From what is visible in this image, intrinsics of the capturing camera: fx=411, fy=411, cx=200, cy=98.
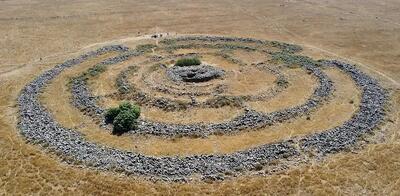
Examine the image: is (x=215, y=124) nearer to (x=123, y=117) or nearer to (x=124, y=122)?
(x=124, y=122)

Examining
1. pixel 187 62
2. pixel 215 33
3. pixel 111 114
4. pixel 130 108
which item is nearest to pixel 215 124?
pixel 130 108

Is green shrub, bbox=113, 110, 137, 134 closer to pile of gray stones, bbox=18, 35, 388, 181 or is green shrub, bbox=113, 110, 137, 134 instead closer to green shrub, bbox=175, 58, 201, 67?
pile of gray stones, bbox=18, 35, 388, 181

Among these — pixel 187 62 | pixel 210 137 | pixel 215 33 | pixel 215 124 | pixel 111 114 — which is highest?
pixel 187 62

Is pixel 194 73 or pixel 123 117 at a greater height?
pixel 194 73

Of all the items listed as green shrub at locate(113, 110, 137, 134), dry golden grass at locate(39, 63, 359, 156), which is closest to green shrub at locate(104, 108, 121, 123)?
green shrub at locate(113, 110, 137, 134)

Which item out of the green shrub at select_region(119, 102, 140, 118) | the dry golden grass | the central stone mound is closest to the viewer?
the dry golden grass

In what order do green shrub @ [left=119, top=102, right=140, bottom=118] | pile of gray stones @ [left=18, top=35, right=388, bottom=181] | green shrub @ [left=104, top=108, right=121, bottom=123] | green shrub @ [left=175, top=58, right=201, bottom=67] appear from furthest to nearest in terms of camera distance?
green shrub @ [left=175, top=58, right=201, bottom=67] < green shrub @ [left=104, top=108, right=121, bottom=123] < green shrub @ [left=119, top=102, right=140, bottom=118] < pile of gray stones @ [left=18, top=35, right=388, bottom=181]
